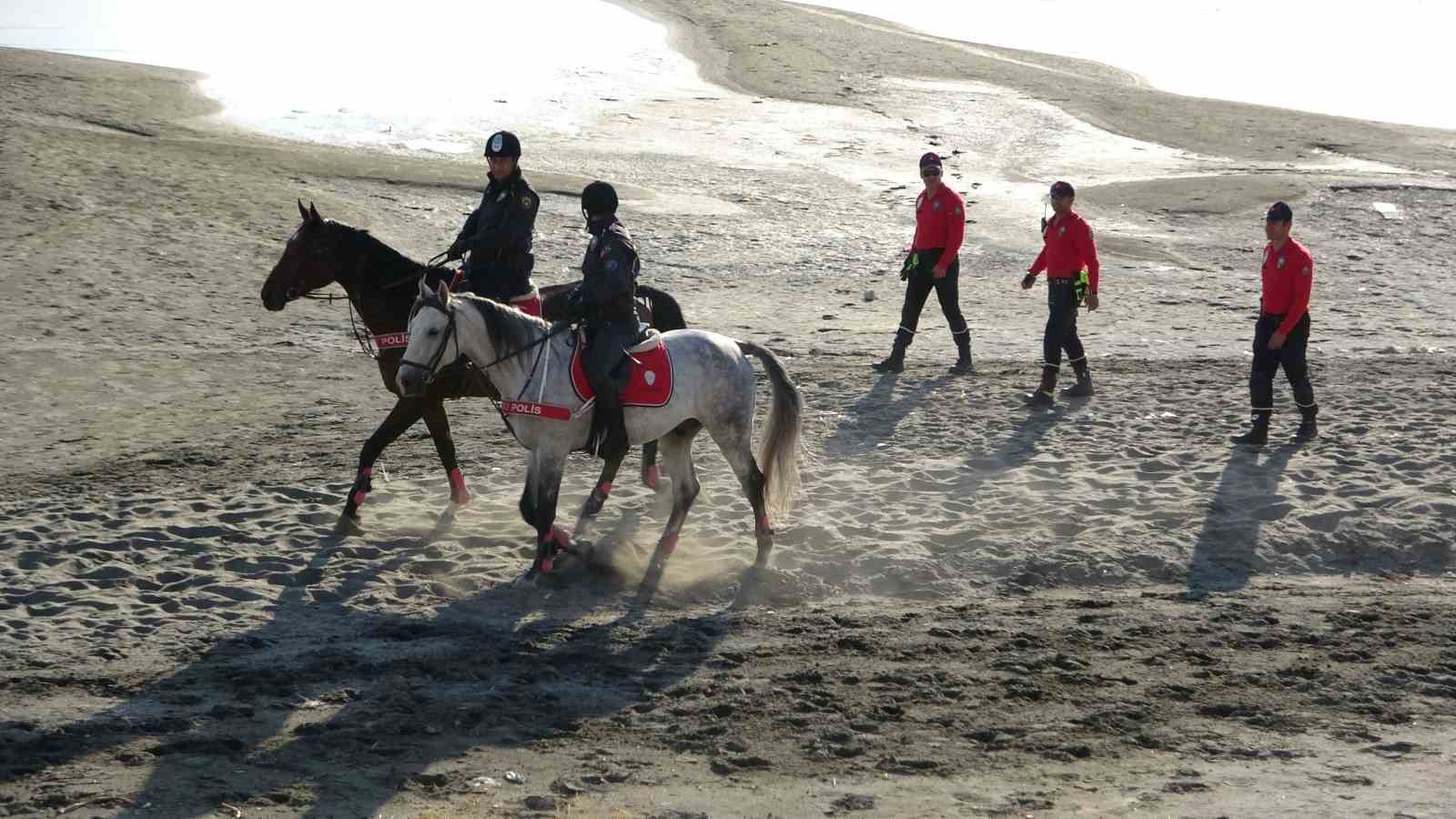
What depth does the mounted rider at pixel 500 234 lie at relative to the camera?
1055 cm

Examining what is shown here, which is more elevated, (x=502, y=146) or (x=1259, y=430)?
(x=502, y=146)

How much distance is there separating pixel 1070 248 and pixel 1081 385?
1258 millimetres

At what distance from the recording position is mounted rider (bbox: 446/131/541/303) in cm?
1055

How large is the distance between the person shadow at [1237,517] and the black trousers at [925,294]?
3.34m

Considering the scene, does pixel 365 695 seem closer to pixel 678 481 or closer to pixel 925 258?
pixel 678 481

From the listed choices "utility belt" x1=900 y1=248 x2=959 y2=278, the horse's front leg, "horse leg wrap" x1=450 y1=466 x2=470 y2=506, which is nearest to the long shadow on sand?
the horse's front leg

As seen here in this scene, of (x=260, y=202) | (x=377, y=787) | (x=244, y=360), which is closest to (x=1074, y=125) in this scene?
(x=260, y=202)

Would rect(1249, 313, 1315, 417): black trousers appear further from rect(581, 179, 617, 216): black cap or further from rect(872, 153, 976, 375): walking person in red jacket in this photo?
rect(581, 179, 617, 216): black cap

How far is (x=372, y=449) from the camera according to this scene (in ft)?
34.7

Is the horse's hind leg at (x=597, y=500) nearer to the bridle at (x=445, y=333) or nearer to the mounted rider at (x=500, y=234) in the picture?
the mounted rider at (x=500, y=234)

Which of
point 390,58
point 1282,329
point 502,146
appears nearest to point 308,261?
point 502,146

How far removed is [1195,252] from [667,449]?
1287cm

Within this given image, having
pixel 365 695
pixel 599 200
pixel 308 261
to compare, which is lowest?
pixel 365 695

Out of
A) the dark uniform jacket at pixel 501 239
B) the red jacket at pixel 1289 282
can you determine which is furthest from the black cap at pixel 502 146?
the red jacket at pixel 1289 282
